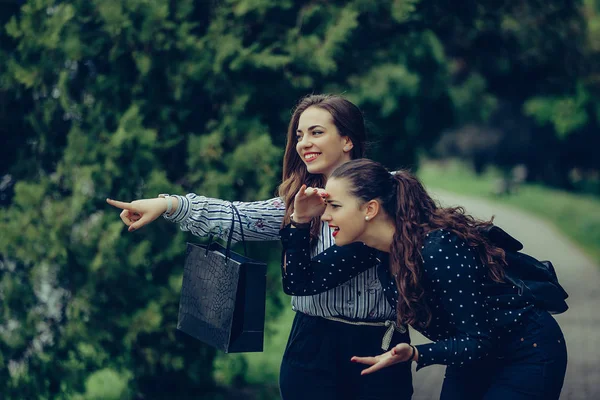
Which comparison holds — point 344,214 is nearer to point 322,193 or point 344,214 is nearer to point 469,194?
point 322,193

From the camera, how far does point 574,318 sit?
10.9m

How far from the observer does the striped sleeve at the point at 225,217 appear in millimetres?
3453

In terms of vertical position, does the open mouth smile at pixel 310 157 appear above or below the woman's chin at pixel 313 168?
above

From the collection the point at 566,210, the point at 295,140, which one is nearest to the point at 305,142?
the point at 295,140

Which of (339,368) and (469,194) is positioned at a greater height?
(469,194)

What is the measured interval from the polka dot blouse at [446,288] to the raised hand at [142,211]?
0.49m

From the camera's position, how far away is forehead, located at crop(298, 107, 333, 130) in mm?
3469

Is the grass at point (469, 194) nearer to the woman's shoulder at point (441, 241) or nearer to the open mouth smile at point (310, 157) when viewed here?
the open mouth smile at point (310, 157)

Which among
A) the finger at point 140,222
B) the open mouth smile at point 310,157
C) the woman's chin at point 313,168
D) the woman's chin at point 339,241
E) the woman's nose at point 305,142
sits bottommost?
the woman's chin at point 339,241

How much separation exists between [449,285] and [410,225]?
0.27 m

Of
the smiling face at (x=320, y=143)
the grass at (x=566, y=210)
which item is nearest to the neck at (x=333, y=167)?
the smiling face at (x=320, y=143)

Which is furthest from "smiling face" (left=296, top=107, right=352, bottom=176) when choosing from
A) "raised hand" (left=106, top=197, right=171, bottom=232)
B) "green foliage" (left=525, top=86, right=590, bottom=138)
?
"green foliage" (left=525, top=86, right=590, bottom=138)

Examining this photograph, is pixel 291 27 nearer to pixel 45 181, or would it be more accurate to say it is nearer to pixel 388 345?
pixel 45 181

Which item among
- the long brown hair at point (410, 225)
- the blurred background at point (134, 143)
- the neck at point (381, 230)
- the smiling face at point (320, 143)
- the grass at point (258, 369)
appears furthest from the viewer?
the grass at point (258, 369)
